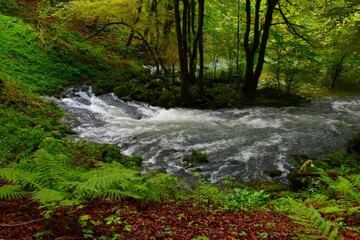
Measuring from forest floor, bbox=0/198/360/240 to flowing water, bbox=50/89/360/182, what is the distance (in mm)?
3749

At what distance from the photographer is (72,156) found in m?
7.94

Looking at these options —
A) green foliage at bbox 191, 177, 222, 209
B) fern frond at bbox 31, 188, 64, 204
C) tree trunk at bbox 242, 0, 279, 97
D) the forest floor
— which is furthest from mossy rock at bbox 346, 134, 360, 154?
fern frond at bbox 31, 188, 64, 204

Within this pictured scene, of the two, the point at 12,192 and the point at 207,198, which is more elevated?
the point at 12,192

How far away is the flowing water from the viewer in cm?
933

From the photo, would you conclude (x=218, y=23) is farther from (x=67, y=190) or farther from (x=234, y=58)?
(x=67, y=190)

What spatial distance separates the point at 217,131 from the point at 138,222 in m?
8.63

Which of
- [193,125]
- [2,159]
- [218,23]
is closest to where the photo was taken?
[2,159]

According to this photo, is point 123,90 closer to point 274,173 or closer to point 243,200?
point 274,173

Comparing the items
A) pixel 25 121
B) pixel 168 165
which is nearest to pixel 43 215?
pixel 168 165

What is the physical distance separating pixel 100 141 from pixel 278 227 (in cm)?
757

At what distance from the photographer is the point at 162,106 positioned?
50.6 feet

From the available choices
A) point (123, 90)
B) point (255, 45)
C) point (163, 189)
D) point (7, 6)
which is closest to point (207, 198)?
point (163, 189)

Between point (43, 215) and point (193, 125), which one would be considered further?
point (193, 125)

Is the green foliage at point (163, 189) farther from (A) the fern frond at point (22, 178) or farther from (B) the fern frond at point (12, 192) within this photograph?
(B) the fern frond at point (12, 192)
